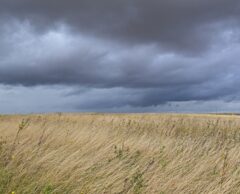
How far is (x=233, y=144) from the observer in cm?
894

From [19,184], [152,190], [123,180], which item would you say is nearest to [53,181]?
[19,184]

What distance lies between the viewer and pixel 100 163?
765 centimetres

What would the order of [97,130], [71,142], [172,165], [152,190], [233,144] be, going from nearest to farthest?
1. [152,190]
2. [172,165]
3. [233,144]
4. [71,142]
5. [97,130]

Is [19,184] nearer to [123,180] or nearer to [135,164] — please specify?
[123,180]

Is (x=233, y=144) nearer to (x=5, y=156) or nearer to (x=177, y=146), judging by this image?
(x=177, y=146)

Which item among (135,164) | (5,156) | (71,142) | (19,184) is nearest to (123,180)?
(135,164)

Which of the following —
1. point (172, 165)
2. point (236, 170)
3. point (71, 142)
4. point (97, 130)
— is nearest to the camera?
point (236, 170)

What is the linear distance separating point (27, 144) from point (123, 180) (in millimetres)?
3148

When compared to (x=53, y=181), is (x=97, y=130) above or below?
above

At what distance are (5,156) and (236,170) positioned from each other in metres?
4.39

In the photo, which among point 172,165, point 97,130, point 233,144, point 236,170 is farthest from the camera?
point 97,130

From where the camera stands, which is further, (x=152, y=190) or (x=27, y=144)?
(x=27, y=144)

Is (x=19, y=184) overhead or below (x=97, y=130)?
below

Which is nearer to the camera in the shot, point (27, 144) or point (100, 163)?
point (100, 163)
